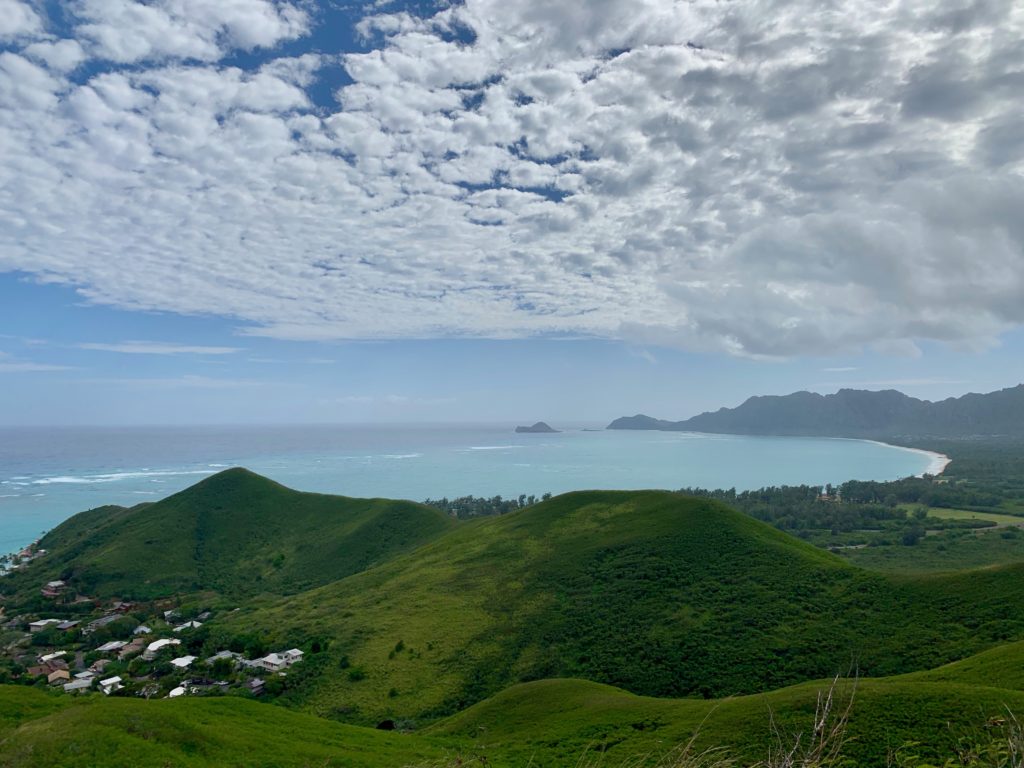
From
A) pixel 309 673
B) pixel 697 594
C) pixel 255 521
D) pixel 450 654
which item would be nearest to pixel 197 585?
pixel 255 521

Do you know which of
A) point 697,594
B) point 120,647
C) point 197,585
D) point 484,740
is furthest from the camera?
point 197,585

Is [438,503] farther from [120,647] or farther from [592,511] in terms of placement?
[120,647]

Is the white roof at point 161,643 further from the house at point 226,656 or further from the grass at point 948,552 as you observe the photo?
the grass at point 948,552

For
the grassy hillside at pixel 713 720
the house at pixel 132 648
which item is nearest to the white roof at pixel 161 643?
the house at pixel 132 648

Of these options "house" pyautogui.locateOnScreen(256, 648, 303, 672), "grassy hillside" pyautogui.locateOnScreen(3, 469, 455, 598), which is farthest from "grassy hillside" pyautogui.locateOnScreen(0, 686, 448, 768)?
"grassy hillside" pyautogui.locateOnScreen(3, 469, 455, 598)

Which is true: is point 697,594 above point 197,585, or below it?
above

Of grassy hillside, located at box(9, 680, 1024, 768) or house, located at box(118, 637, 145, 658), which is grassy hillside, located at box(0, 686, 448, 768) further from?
house, located at box(118, 637, 145, 658)

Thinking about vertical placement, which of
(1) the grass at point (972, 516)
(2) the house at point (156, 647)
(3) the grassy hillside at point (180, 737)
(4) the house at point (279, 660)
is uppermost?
(3) the grassy hillside at point (180, 737)
